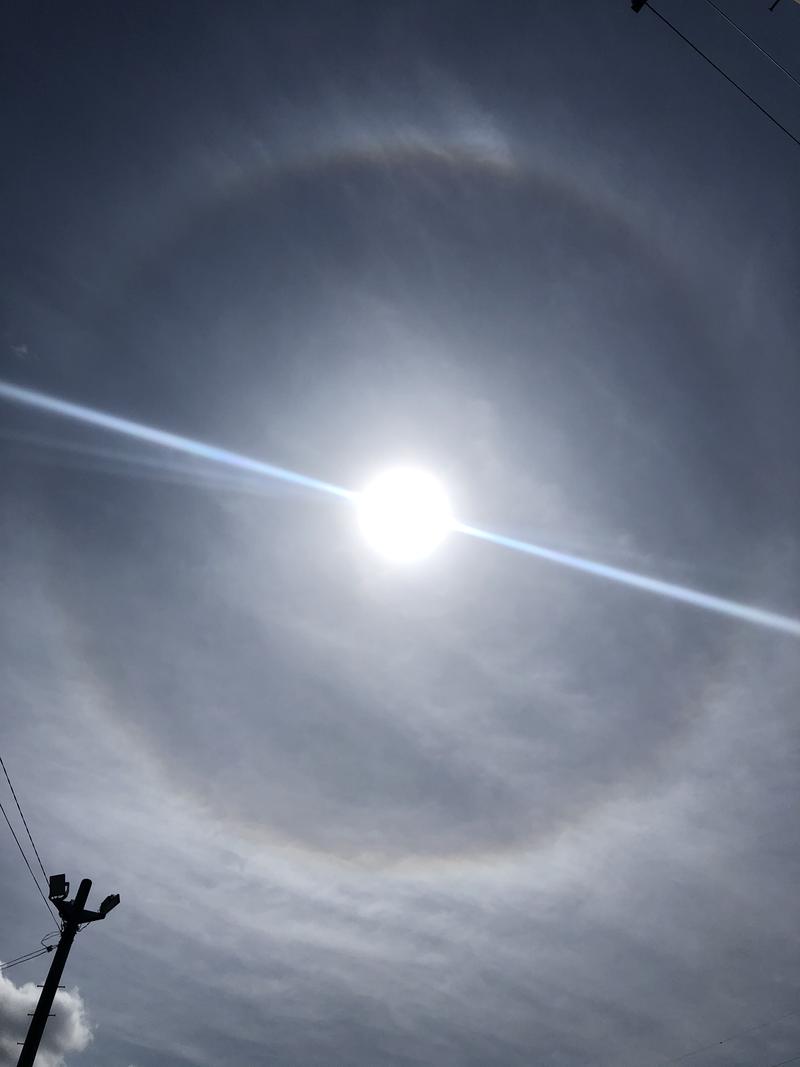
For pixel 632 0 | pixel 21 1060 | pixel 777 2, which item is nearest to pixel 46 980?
pixel 21 1060

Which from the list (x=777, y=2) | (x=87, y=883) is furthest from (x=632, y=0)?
(x=87, y=883)

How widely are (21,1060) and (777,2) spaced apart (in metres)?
27.5

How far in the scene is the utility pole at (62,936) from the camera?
17.7 meters

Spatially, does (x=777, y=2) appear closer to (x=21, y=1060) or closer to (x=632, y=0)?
(x=632, y=0)

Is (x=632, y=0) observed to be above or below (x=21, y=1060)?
above

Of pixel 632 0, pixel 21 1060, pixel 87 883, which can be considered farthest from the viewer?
pixel 87 883

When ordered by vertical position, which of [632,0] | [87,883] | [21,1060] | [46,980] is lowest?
[21,1060]

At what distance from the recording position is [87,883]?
2083 centimetres

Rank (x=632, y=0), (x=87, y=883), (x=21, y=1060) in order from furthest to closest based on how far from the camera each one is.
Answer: (x=87, y=883)
(x=21, y=1060)
(x=632, y=0)

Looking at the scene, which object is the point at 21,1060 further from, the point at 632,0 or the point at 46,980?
the point at 632,0

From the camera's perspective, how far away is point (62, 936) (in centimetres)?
1955

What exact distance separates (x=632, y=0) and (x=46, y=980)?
25.2 m

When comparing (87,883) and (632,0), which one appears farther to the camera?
(87,883)

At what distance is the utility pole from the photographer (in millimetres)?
17719
